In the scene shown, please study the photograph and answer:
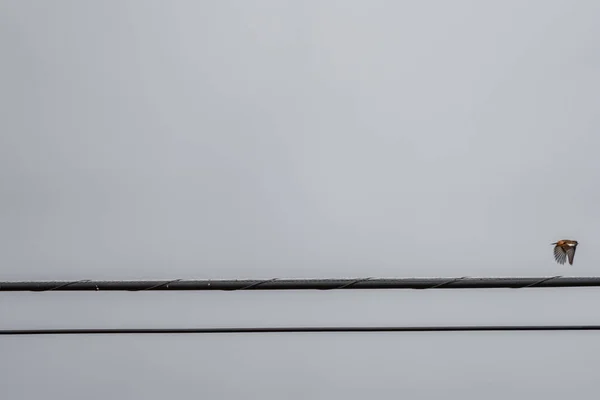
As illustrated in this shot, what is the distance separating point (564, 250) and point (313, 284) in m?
3.58

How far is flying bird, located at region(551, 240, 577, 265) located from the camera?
26.1ft

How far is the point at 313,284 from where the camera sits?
542 cm

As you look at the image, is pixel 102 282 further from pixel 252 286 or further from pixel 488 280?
pixel 488 280

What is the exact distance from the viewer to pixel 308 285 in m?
5.43

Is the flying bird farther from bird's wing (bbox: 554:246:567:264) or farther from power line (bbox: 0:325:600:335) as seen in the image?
power line (bbox: 0:325:600:335)

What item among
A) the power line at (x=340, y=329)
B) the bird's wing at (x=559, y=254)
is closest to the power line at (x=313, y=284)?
the power line at (x=340, y=329)

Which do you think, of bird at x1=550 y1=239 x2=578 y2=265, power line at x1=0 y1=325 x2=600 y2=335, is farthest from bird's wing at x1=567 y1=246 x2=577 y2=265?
power line at x1=0 y1=325 x2=600 y2=335

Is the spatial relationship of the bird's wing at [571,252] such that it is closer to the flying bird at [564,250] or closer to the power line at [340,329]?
the flying bird at [564,250]

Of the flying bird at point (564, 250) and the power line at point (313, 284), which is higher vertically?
the flying bird at point (564, 250)

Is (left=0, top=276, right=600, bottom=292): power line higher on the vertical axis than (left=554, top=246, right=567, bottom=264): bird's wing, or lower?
→ lower

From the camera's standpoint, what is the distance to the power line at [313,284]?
532 centimetres

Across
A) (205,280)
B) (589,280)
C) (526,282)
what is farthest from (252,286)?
(589,280)

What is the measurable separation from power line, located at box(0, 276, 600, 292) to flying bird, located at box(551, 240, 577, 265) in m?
2.76

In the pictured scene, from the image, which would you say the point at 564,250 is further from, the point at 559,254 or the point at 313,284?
the point at 313,284
